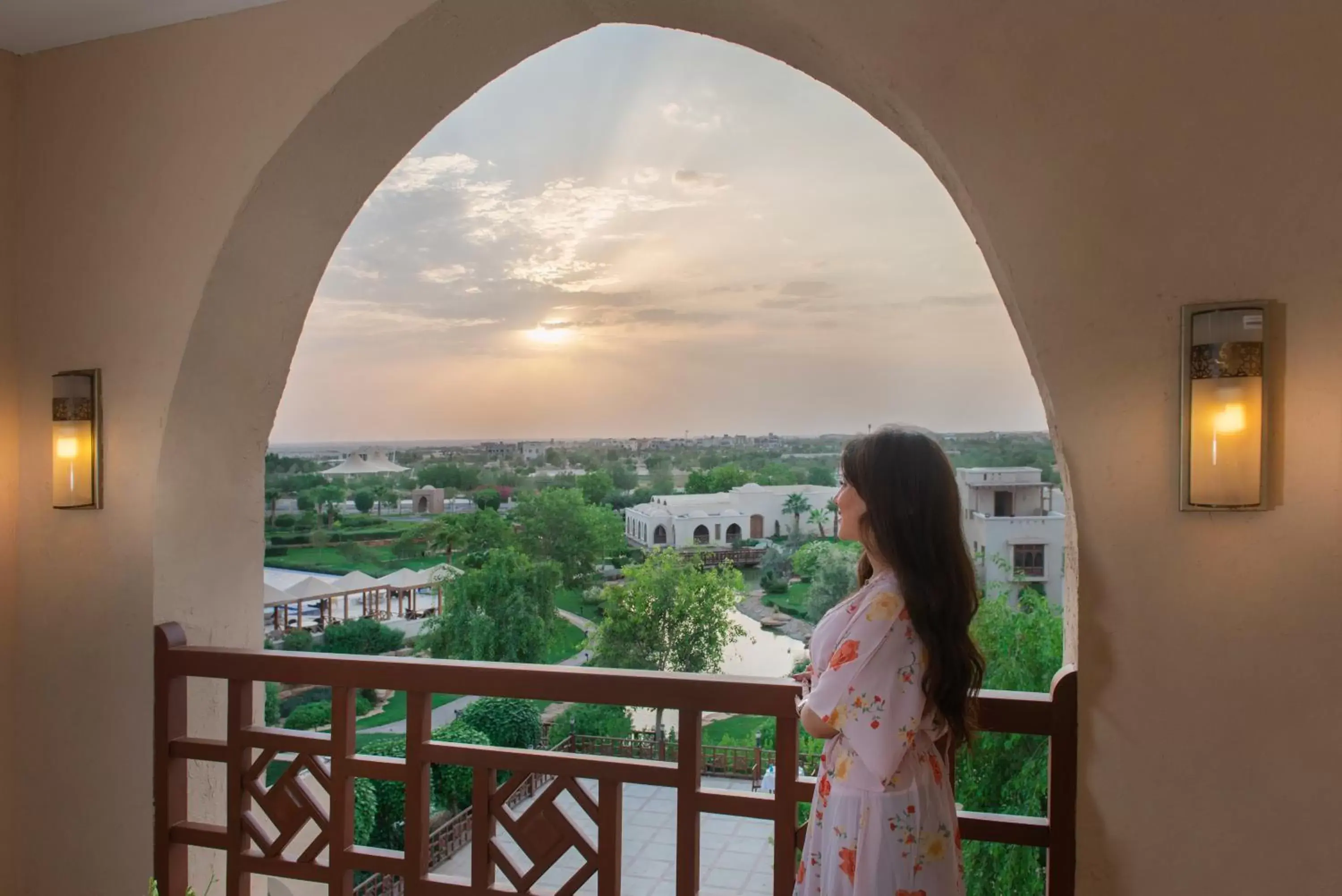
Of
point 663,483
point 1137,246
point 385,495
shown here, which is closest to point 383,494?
point 385,495

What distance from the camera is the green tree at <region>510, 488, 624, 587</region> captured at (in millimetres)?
4527

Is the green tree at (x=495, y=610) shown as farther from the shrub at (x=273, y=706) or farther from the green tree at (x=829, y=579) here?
the green tree at (x=829, y=579)

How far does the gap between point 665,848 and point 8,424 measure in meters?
3.04

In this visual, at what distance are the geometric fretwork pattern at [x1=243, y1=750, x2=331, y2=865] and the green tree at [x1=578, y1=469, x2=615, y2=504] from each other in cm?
237

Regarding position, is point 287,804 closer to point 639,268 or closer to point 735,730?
point 735,730

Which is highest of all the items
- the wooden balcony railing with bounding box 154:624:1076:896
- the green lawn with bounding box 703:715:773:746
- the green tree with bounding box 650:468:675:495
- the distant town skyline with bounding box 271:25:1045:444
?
the distant town skyline with bounding box 271:25:1045:444

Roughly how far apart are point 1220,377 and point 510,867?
175cm

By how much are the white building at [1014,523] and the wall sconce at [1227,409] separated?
1.37m

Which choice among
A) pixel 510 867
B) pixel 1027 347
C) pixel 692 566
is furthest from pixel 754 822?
pixel 1027 347

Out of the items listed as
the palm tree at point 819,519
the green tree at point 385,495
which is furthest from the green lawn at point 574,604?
the palm tree at point 819,519

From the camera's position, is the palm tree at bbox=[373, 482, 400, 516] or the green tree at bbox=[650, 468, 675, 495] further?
the palm tree at bbox=[373, 482, 400, 516]

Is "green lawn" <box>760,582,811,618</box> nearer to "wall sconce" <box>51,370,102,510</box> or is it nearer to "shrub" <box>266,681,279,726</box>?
"shrub" <box>266,681,279,726</box>

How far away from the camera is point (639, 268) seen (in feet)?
16.2

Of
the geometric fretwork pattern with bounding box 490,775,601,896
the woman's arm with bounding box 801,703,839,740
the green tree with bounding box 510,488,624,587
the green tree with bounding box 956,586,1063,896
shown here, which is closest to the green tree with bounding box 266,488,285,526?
the green tree with bounding box 510,488,624,587
